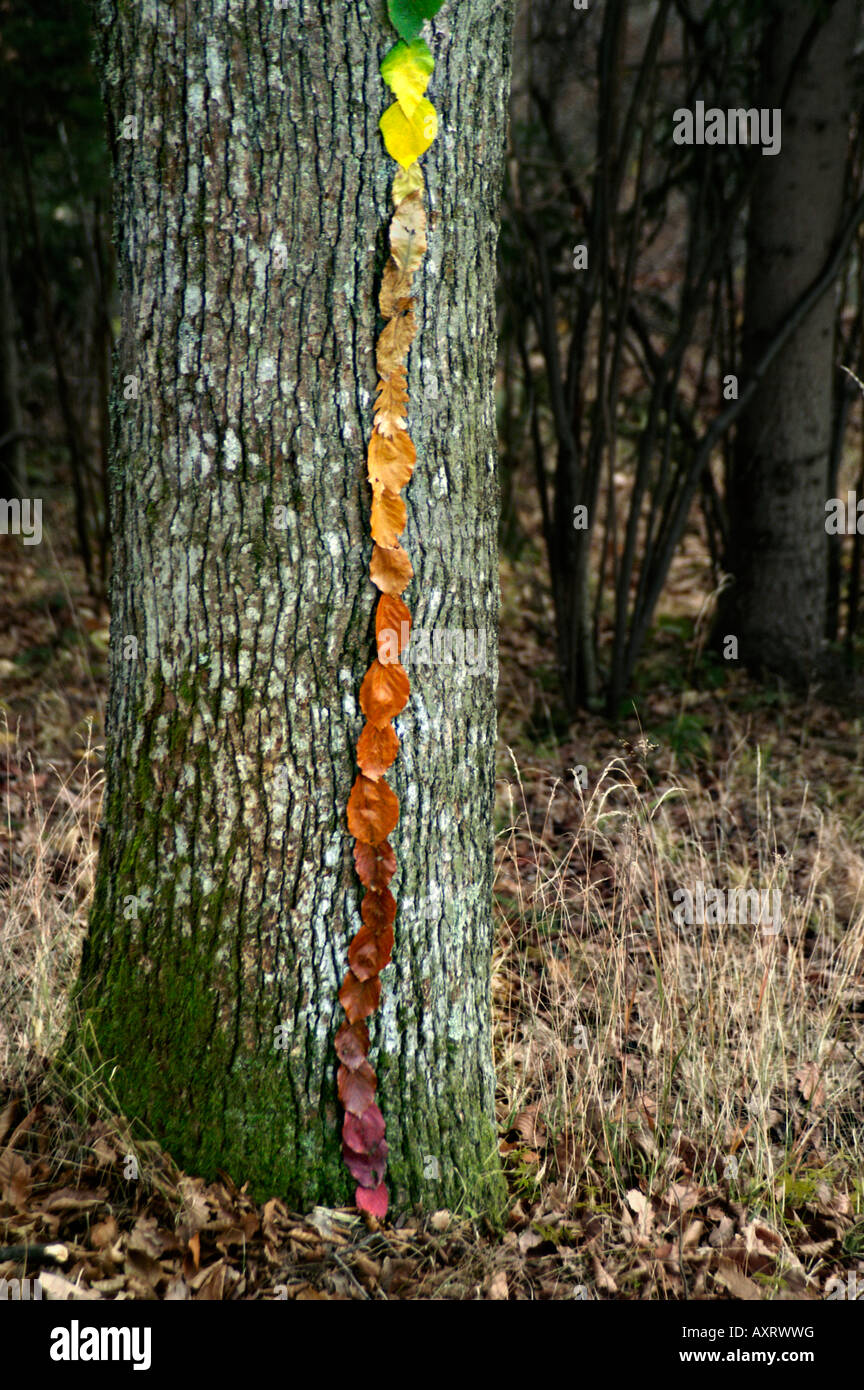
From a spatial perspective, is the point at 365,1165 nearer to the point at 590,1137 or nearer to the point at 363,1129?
the point at 363,1129

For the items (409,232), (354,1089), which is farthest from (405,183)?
(354,1089)

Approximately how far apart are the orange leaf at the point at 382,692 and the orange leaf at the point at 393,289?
0.59 m

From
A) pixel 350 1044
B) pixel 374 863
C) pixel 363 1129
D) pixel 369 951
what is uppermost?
pixel 374 863

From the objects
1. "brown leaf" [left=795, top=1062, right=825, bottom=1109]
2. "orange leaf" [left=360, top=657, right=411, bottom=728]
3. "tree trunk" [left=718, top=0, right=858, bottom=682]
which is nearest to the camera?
"orange leaf" [left=360, top=657, right=411, bottom=728]

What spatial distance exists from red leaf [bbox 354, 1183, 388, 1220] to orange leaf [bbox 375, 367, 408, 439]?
1.34m

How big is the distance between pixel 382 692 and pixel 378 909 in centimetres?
39

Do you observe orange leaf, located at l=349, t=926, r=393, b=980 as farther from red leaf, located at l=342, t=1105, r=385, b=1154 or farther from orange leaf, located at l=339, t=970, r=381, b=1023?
red leaf, located at l=342, t=1105, r=385, b=1154

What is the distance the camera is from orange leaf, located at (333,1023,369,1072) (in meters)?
1.78

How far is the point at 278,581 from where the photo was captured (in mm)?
1721

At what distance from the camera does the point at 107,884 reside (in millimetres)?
1892

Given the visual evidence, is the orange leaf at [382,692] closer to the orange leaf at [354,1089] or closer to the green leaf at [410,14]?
the orange leaf at [354,1089]

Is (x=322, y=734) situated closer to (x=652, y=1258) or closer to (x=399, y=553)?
(x=399, y=553)

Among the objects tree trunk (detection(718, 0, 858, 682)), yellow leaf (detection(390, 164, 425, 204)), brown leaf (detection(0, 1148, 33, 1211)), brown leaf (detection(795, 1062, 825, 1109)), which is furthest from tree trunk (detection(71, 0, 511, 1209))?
tree trunk (detection(718, 0, 858, 682))

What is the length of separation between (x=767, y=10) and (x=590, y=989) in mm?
4508
